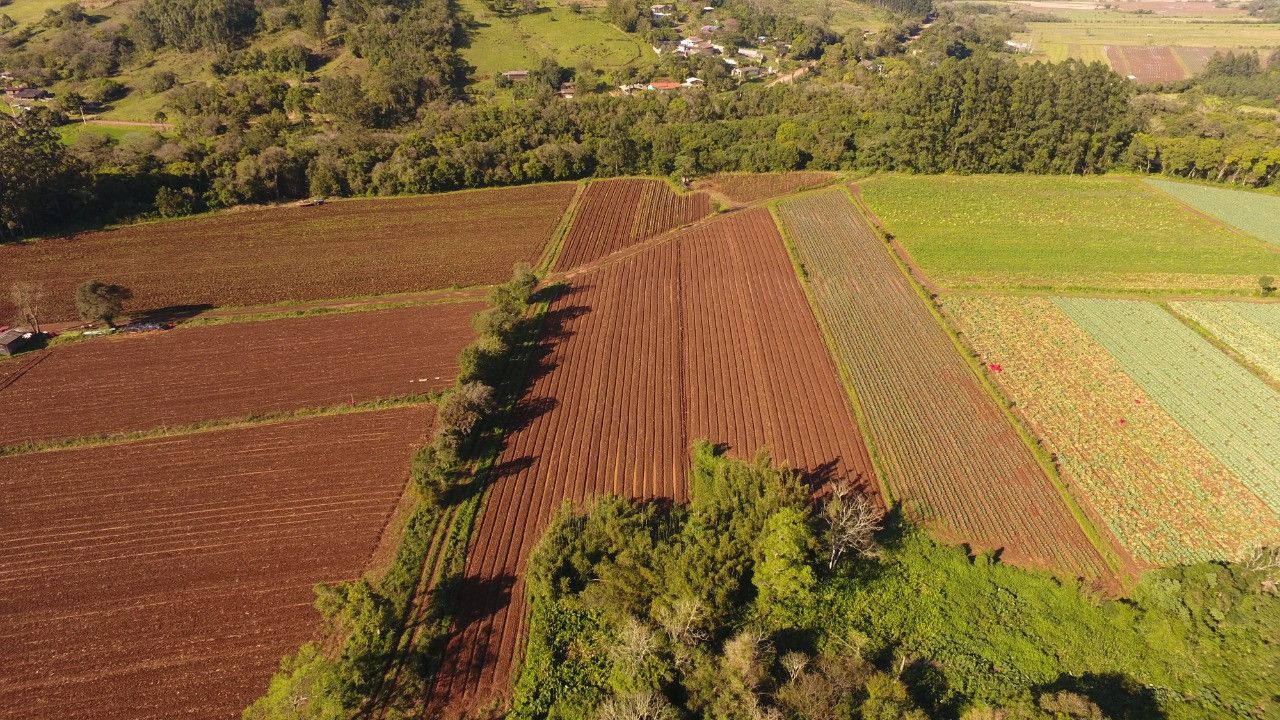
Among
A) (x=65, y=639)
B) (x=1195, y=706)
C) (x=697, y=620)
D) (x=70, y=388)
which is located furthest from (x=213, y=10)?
(x=1195, y=706)

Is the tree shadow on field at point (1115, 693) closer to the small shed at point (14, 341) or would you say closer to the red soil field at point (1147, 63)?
the small shed at point (14, 341)

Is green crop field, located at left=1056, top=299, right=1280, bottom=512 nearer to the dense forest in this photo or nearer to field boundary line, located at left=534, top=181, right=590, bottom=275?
the dense forest

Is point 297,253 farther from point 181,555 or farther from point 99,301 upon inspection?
point 181,555

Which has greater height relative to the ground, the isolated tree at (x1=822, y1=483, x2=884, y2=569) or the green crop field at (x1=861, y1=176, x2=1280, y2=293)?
the green crop field at (x1=861, y1=176, x2=1280, y2=293)

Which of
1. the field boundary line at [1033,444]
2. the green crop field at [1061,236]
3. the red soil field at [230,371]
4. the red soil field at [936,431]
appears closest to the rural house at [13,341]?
the red soil field at [230,371]

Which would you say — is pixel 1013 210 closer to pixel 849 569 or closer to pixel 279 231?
pixel 849 569

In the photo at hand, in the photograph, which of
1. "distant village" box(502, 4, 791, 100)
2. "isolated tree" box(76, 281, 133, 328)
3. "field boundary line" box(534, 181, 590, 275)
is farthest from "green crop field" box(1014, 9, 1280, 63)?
"isolated tree" box(76, 281, 133, 328)
